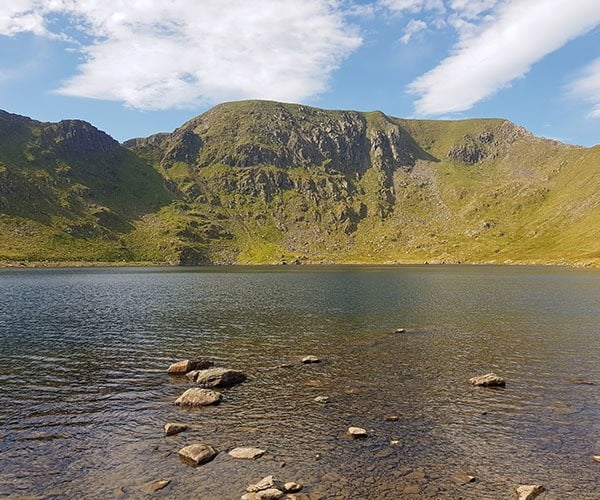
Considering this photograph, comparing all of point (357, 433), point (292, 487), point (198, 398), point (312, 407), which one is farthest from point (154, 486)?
point (312, 407)

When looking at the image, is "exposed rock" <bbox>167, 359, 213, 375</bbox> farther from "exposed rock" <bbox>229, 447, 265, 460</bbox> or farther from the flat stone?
the flat stone

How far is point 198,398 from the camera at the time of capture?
1283 inches

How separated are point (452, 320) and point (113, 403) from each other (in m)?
55.9

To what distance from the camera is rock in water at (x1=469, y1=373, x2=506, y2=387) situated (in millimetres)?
36750

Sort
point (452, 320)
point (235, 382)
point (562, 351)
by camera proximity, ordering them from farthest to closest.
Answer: point (452, 320)
point (562, 351)
point (235, 382)

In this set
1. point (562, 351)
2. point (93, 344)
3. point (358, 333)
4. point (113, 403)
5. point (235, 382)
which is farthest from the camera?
point (358, 333)

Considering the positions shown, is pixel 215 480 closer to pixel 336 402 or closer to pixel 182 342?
pixel 336 402

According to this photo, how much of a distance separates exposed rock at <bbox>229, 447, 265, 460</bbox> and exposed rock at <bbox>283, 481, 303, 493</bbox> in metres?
3.69

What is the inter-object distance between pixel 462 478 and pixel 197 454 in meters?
13.9

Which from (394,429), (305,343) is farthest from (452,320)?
(394,429)

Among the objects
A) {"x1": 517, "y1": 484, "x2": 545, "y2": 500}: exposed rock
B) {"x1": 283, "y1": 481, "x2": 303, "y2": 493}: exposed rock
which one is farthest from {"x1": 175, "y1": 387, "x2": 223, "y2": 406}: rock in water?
{"x1": 517, "y1": 484, "x2": 545, "y2": 500}: exposed rock

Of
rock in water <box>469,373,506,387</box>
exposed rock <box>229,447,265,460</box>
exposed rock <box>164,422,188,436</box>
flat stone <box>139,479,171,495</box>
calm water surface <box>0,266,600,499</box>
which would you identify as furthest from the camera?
rock in water <box>469,373,506,387</box>

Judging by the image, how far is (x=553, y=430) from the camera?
27203mm

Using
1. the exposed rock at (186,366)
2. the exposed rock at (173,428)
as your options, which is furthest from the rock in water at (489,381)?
the exposed rock at (186,366)
